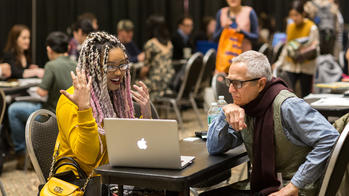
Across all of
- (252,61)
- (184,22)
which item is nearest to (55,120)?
(252,61)

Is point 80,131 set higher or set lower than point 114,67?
lower

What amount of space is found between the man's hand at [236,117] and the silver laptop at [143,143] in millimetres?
301

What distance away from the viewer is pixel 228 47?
5762 mm

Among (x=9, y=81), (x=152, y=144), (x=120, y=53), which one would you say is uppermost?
(x=120, y=53)

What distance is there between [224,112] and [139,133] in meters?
0.48

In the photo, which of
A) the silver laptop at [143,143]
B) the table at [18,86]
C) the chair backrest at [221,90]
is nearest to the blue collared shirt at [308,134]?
the silver laptop at [143,143]

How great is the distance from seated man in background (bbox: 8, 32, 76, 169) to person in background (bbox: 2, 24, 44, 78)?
0.57 metres

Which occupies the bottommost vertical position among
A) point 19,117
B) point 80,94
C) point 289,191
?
point 19,117

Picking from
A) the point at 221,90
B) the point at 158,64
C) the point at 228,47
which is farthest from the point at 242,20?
the point at 158,64

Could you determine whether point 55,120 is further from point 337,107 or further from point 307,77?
point 307,77

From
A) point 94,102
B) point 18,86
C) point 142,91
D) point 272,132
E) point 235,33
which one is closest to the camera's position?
point 272,132

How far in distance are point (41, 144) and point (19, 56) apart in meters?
3.56

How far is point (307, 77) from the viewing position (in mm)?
6305

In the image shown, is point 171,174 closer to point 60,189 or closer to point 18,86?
point 60,189
